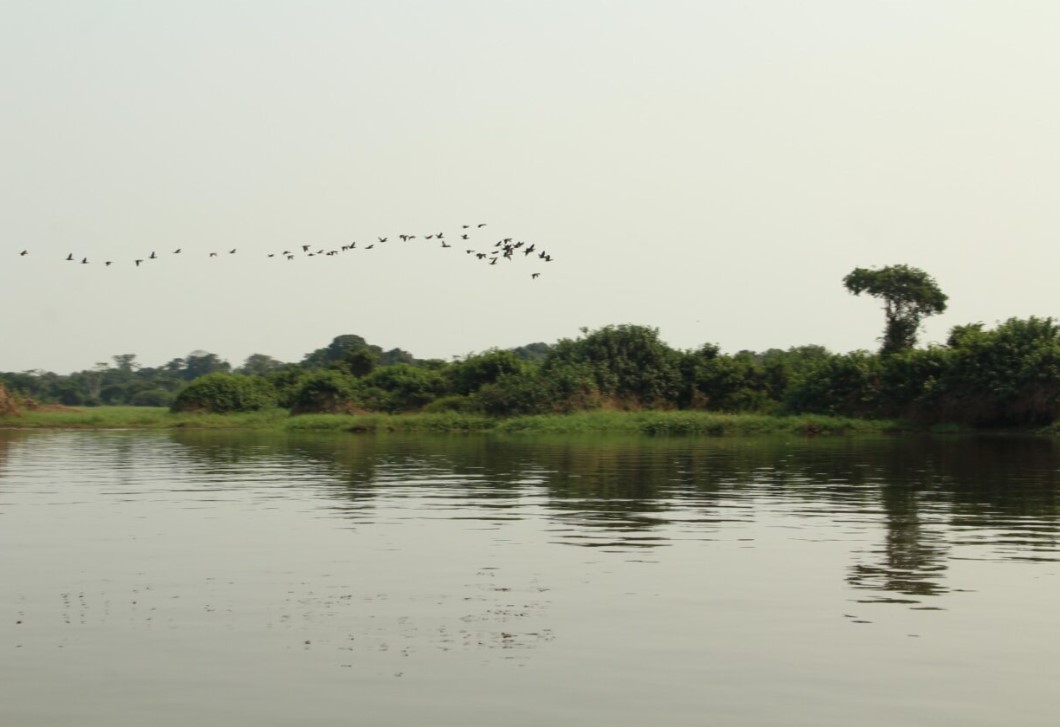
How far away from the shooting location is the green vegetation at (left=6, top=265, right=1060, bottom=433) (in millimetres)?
70938

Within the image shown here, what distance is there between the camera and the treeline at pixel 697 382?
7056 centimetres

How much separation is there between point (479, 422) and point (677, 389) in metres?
13.6

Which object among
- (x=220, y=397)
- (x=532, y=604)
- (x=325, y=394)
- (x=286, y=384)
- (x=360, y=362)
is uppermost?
(x=360, y=362)

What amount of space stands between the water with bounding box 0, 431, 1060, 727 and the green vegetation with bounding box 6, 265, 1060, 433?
126 feet

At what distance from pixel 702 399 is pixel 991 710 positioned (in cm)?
7278

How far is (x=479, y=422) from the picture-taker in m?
78.7

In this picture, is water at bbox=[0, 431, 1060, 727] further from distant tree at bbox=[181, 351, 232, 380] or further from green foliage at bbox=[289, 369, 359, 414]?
Answer: distant tree at bbox=[181, 351, 232, 380]

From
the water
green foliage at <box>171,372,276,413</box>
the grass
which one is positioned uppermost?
green foliage at <box>171,372,276,413</box>

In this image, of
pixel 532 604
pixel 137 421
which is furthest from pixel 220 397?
pixel 532 604

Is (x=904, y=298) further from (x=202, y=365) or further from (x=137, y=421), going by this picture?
(x=202, y=365)

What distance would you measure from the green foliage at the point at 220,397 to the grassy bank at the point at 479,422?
1621mm

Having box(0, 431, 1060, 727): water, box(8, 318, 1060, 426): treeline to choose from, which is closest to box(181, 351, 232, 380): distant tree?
box(8, 318, 1060, 426): treeline

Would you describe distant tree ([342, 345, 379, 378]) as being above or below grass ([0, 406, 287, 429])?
above

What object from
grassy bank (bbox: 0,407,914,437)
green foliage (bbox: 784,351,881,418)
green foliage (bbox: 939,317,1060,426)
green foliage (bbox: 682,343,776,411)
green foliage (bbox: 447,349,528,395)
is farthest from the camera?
green foliage (bbox: 447,349,528,395)
